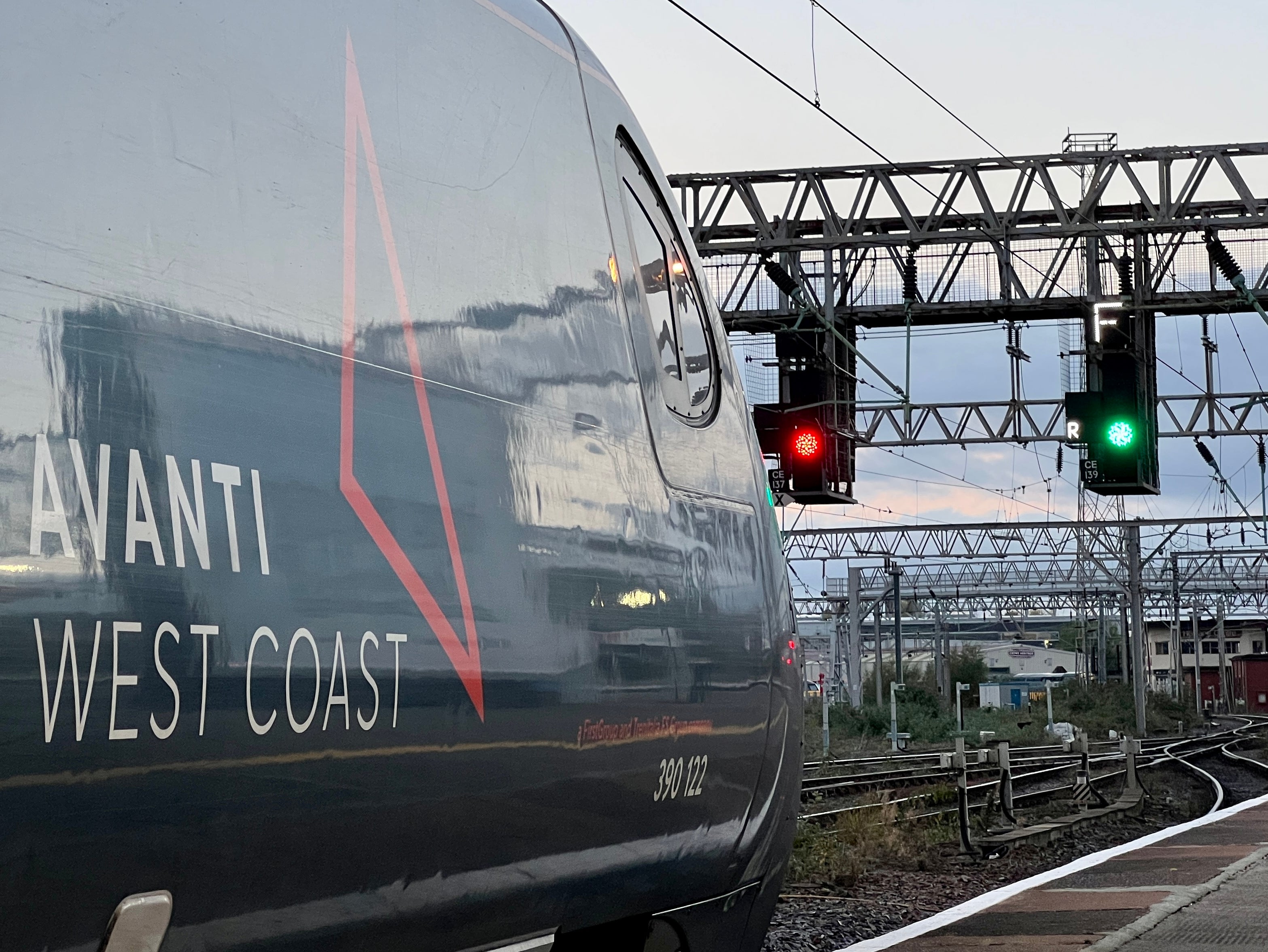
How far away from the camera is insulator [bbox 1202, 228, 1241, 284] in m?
21.7

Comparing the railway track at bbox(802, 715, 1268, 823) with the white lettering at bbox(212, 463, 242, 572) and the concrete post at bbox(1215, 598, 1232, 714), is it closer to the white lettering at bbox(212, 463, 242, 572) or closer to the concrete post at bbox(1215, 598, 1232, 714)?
the white lettering at bbox(212, 463, 242, 572)

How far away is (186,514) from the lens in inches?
103

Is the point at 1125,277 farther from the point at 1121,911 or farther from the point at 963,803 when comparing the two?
the point at 1121,911

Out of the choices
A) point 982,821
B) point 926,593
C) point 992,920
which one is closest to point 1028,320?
A: point 982,821

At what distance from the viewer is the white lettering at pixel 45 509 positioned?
90.7 inches

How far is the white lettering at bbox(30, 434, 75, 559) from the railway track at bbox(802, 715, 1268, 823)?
50.8 ft

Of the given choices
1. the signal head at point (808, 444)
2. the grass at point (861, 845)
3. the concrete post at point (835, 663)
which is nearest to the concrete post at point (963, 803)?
the grass at point (861, 845)

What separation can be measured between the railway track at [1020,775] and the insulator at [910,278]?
23.1ft

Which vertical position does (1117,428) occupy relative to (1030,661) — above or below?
below

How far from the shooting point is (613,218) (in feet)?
15.0

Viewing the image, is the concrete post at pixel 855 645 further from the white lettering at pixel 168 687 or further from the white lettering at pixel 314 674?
the white lettering at pixel 168 687

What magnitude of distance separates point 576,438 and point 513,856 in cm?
104

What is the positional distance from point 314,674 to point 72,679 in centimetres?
57

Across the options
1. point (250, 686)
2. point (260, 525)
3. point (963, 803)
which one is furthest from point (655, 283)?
point (963, 803)
